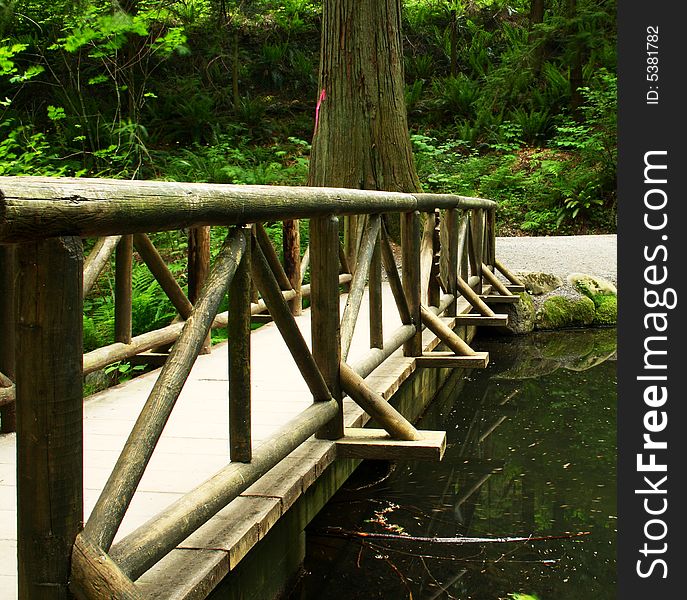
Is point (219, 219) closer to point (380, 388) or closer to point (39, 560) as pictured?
point (39, 560)

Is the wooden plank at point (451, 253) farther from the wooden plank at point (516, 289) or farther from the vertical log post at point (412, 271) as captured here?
the wooden plank at point (516, 289)

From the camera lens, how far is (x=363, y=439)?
392 centimetres

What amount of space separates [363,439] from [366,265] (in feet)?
2.97

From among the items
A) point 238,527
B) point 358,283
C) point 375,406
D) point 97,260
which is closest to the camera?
point 238,527

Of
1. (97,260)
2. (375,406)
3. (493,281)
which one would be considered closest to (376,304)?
(375,406)

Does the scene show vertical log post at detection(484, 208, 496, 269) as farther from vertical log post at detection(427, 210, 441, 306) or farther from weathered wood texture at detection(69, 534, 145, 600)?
weathered wood texture at detection(69, 534, 145, 600)

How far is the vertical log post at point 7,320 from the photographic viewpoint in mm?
3730

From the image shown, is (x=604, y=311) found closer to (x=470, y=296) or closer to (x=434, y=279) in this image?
(x=470, y=296)

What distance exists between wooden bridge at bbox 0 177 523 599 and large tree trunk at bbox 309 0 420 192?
2765 mm

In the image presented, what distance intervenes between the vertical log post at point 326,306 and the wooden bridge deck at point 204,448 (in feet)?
0.75

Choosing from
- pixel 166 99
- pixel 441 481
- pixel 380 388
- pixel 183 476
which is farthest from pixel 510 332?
pixel 166 99

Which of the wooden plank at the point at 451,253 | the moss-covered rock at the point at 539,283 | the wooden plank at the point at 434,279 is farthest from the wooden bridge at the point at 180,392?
the moss-covered rock at the point at 539,283

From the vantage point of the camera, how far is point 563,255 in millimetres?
11680

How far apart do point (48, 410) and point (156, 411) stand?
1.34 ft
